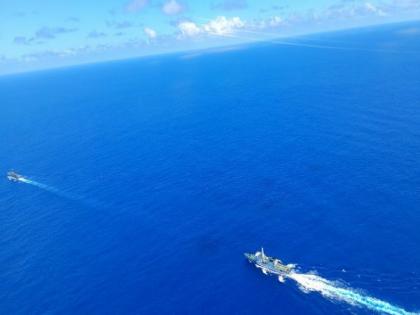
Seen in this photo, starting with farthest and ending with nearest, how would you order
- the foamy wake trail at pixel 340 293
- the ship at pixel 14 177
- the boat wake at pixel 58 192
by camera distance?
the ship at pixel 14 177, the boat wake at pixel 58 192, the foamy wake trail at pixel 340 293

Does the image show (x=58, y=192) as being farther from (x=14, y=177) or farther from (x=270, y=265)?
(x=270, y=265)

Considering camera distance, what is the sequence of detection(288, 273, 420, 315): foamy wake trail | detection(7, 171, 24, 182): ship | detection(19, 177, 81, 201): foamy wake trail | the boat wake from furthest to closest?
detection(7, 171, 24, 182): ship < detection(19, 177, 81, 201): foamy wake trail < the boat wake < detection(288, 273, 420, 315): foamy wake trail

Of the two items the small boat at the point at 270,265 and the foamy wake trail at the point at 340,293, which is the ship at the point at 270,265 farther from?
the foamy wake trail at the point at 340,293

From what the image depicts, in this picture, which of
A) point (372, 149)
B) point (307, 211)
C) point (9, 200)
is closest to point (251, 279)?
point (307, 211)

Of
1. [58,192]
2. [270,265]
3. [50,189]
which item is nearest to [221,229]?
[270,265]

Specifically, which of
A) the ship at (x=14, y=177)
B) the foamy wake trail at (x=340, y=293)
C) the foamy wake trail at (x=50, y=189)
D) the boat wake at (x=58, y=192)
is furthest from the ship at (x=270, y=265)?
the ship at (x=14, y=177)

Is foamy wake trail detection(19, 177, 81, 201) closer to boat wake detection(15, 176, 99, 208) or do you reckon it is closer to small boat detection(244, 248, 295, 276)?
boat wake detection(15, 176, 99, 208)

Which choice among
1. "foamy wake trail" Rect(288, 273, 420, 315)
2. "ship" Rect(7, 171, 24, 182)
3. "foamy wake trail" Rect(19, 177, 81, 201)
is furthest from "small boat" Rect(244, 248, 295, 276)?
"ship" Rect(7, 171, 24, 182)
